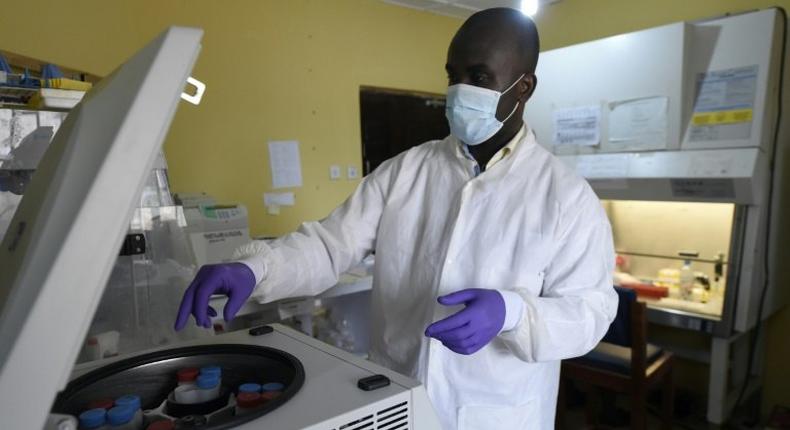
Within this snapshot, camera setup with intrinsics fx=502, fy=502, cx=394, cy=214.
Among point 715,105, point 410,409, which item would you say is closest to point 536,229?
point 410,409

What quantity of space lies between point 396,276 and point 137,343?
633 mm

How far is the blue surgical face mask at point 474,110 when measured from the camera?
1087mm

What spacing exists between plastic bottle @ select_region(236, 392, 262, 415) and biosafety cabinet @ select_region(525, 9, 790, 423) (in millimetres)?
2169

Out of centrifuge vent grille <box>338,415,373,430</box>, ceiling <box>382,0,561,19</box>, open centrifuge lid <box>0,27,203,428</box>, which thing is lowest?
centrifuge vent grille <box>338,415,373,430</box>

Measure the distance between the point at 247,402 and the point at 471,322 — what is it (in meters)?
0.33

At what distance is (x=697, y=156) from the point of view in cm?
222

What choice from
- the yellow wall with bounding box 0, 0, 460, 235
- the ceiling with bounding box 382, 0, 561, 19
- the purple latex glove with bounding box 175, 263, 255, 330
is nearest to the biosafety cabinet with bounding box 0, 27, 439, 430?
the purple latex glove with bounding box 175, 263, 255, 330

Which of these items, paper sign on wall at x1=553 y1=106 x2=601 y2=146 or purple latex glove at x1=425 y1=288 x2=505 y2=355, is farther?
paper sign on wall at x1=553 y1=106 x2=601 y2=146

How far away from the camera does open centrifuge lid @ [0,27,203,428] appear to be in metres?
0.36

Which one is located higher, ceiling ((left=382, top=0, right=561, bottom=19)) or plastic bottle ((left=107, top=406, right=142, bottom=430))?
ceiling ((left=382, top=0, right=561, bottom=19))

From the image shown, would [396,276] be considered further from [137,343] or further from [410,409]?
[137,343]

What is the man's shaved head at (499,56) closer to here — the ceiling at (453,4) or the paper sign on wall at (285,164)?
the paper sign on wall at (285,164)

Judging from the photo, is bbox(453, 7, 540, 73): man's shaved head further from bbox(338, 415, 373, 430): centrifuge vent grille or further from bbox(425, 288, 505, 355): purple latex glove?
bbox(338, 415, 373, 430): centrifuge vent grille

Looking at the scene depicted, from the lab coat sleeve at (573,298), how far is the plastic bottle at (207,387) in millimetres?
448
